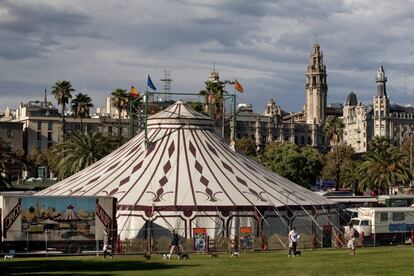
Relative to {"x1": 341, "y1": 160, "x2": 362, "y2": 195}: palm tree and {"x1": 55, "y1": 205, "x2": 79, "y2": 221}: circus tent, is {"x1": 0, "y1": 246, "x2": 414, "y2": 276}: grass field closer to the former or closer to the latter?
{"x1": 55, "y1": 205, "x2": 79, "y2": 221}: circus tent

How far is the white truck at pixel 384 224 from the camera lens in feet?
177

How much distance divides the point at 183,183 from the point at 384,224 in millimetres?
15519

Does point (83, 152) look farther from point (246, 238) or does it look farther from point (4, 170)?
point (246, 238)

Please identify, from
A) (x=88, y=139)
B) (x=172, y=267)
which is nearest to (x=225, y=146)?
(x=172, y=267)

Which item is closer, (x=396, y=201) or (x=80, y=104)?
(x=396, y=201)

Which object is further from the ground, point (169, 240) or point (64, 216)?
point (64, 216)

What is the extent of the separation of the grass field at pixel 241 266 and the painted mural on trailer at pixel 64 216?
17.9 feet

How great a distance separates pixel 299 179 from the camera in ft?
370

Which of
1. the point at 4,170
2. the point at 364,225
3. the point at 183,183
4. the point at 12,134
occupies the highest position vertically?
the point at 12,134

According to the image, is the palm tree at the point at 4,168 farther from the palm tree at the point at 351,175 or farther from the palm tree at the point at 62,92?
the palm tree at the point at 351,175

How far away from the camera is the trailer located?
134ft

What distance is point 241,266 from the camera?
31.0 m

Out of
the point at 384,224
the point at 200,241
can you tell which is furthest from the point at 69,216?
the point at 384,224

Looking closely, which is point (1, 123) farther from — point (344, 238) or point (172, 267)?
point (172, 267)
